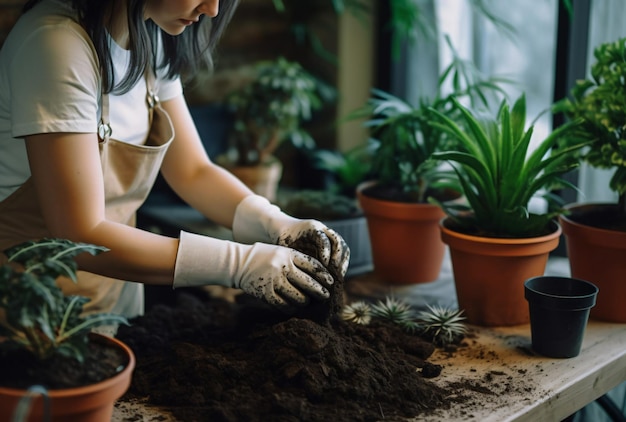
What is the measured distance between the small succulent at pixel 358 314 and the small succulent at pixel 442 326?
0.11 m

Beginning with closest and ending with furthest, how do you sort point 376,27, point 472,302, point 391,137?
1. point 472,302
2. point 391,137
3. point 376,27

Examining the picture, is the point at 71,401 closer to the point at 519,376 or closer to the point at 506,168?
the point at 519,376

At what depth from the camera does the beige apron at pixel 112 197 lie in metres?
1.48

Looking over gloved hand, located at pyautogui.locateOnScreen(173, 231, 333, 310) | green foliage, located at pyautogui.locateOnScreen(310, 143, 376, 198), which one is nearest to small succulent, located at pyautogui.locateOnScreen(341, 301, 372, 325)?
gloved hand, located at pyautogui.locateOnScreen(173, 231, 333, 310)

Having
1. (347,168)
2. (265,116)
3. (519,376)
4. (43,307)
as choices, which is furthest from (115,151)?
(347,168)

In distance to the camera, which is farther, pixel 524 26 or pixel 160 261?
pixel 524 26

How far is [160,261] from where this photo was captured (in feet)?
4.39

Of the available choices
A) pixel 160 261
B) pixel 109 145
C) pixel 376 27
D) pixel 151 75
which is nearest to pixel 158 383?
pixel 160 261

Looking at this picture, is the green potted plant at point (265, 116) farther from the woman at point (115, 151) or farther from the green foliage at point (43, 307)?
the green foliage at point (43, 307)

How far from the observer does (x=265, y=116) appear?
2629mm

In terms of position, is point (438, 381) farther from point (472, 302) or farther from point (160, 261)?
point (160, 261)

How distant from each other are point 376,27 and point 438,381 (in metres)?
1.85

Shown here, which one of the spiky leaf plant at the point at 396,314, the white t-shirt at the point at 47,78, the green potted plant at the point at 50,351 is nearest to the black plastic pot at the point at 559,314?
the spiky leaf plant at the point at 396,314

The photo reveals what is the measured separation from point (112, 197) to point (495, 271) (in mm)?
817
